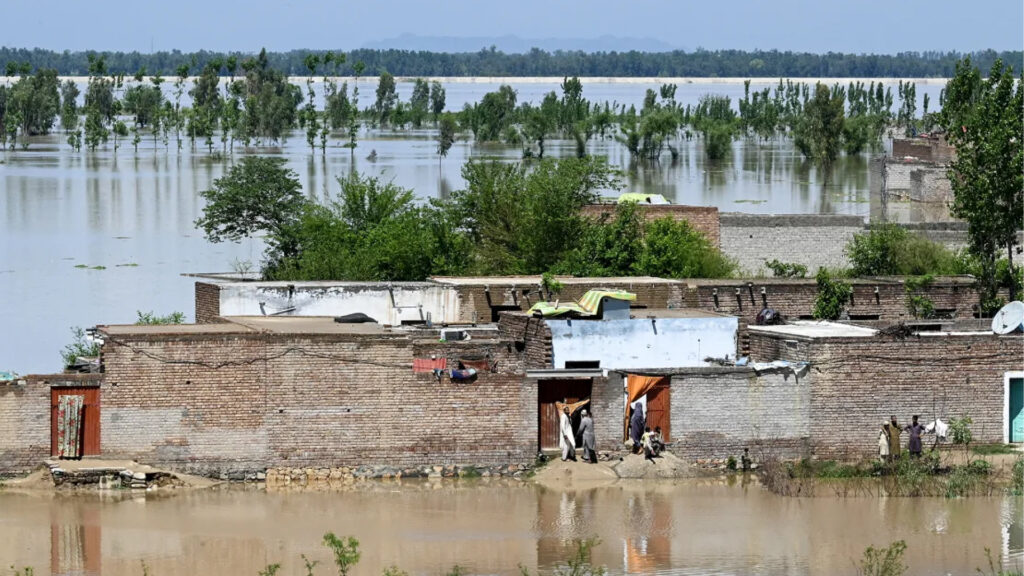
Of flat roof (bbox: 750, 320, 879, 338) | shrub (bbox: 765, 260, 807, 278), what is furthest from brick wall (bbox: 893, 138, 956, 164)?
flat roof (bbox: 750, 320, 879, 338)

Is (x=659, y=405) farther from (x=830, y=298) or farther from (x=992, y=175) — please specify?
(x=992, y=175)

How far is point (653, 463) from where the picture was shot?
18219 mm

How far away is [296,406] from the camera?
1762cm

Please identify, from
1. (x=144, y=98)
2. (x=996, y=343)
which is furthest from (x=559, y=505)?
(x=144, y=98)

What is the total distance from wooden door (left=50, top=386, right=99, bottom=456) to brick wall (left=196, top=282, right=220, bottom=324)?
4325mm

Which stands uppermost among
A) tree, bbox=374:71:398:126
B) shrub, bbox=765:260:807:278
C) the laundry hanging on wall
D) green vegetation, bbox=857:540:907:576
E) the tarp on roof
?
tree, bbox=374:71:398:126

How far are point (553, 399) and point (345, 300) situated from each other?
15.1 ft

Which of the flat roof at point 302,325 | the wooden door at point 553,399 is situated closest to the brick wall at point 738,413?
the wooden door at point 553,399

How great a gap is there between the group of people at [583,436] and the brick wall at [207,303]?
5538mm

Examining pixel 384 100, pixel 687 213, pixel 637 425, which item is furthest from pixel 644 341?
pixel 384 100

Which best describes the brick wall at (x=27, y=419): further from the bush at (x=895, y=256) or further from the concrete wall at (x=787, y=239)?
the concrete wall at (x=787, y=239)

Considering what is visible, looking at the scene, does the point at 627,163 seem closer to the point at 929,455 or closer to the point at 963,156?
the point at 963,156

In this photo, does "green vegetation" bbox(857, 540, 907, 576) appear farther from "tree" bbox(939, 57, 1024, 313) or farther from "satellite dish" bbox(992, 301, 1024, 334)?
"tree" bbox(939, 57, 1024, 313)

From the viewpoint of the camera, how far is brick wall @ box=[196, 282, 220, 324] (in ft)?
71.8
